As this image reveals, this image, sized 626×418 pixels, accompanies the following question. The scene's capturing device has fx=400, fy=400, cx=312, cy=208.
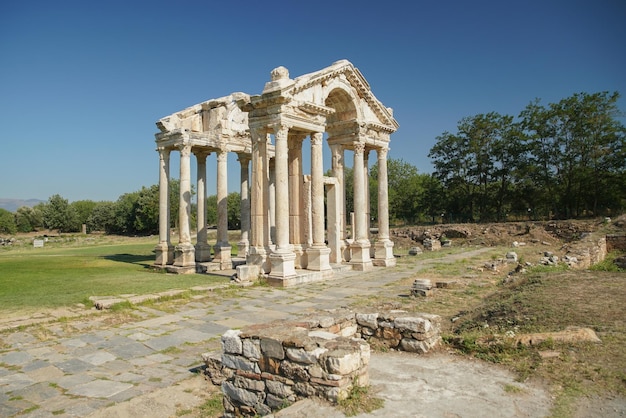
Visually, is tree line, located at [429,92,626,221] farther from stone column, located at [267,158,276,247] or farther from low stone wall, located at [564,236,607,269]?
stone column, located at [267,158,276,247]

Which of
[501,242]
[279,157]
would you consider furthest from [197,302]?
[501,242]

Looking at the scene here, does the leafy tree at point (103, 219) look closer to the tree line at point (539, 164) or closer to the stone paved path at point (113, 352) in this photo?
the tree line at point (539, 164)

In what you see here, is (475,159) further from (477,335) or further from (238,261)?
(477,335)

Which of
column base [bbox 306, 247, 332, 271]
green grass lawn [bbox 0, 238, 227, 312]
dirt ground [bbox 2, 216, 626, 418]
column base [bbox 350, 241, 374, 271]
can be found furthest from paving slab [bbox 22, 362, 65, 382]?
column base [bbox 350, 241, 374, 271]

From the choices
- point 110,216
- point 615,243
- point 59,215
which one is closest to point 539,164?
point 615,243

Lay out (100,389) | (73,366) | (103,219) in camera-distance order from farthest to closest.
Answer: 1. (103,219)
2. (73,366)
3. (100,389)

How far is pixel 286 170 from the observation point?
15367 mm

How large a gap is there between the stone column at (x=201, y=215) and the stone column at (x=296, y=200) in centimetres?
548

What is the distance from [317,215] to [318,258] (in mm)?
1889

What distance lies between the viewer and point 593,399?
4.44 m

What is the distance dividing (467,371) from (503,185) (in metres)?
43.2

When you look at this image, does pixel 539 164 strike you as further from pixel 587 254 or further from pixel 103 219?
pixel 103 219

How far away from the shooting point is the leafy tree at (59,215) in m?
78.8

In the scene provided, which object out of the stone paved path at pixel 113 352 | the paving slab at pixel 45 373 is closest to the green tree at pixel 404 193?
the stone paved path at pixel 113 352
